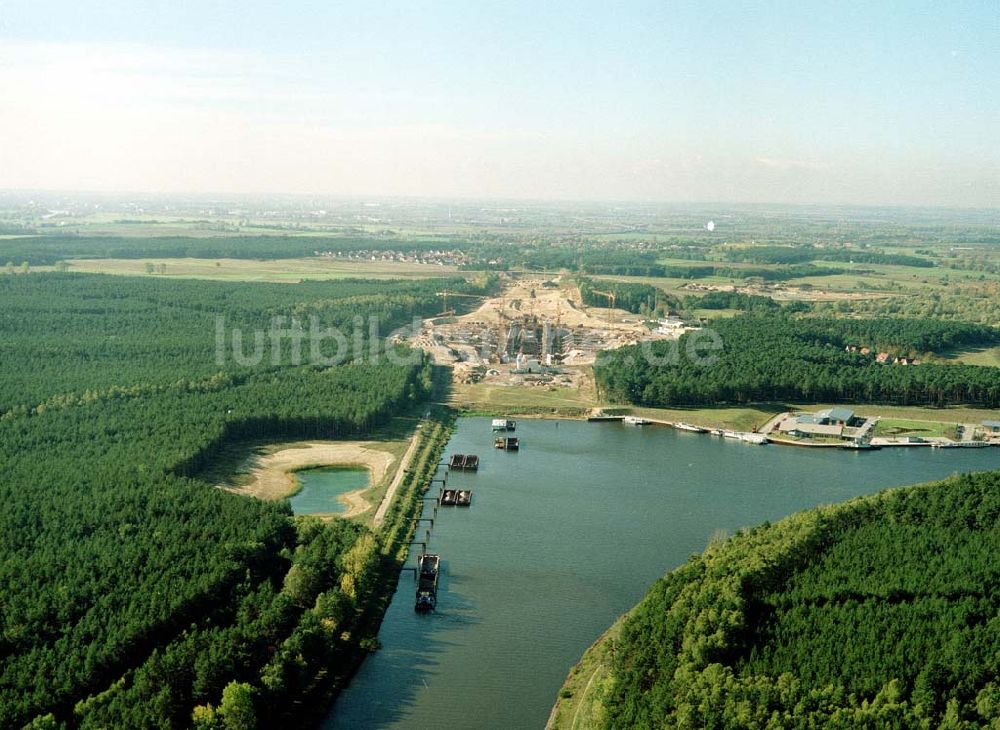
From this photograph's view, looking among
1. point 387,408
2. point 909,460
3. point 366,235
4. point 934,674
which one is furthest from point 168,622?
point 366,235

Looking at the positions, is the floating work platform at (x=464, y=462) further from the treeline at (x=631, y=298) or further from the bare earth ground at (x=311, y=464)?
the treeline at (x=631, y=298)

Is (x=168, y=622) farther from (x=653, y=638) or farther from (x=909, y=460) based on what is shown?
(x=909, y=460)

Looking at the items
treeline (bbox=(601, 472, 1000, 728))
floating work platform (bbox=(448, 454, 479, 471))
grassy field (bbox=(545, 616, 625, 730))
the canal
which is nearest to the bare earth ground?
floating work platform (bbox=(448, 454, 479, 471))

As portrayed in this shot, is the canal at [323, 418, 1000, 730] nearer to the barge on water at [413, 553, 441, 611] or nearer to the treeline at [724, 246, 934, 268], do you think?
the barge on water at [413, 553, 441, 611]

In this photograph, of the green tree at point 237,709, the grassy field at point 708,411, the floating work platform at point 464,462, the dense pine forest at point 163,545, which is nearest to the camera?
the green tree at point 237,709

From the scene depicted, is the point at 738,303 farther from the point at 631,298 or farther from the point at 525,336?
the point at 525,336

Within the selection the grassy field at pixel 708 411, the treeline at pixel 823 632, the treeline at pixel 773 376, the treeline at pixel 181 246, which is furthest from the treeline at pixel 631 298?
the treeline at pixel 823 632
